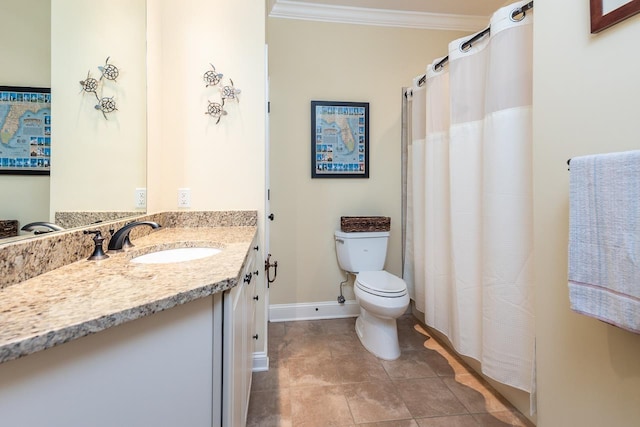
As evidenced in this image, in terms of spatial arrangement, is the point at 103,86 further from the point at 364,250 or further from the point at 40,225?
the point at 364,250

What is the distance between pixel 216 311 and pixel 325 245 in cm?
174

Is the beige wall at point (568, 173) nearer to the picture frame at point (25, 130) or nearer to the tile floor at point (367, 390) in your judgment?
the tile floor at point (367, 390)

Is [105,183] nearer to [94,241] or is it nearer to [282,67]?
[94,241]

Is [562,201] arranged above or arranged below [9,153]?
below

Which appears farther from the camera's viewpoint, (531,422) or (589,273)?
→ (531,422)

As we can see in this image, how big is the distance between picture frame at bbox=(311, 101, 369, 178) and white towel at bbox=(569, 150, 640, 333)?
5.57ft

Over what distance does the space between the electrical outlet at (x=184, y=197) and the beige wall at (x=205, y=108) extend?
0.09 ft

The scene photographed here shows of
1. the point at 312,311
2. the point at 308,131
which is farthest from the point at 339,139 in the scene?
the point at 312,311

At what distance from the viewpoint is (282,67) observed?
90.6 inches

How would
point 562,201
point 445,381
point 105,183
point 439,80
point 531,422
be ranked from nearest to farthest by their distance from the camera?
point 562,201, point 105,183, point 531,422, point 445,381, point 439,80

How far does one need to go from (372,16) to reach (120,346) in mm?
2805

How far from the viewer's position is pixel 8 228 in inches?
28.1

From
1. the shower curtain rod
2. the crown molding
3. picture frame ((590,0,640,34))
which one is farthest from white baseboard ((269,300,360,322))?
the crown molding

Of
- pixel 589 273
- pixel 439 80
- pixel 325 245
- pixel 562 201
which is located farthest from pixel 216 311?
pixel 439 80
